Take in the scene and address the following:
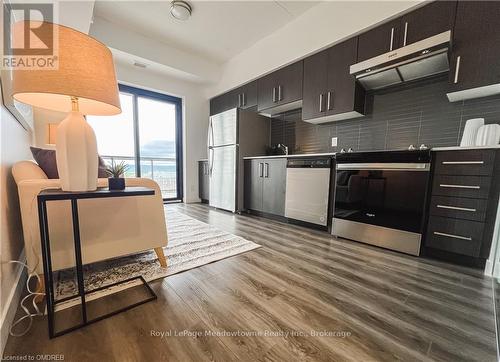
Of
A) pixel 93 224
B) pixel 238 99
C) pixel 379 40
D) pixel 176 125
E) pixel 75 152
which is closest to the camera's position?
pixel 75 152

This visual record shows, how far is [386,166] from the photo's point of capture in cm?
192

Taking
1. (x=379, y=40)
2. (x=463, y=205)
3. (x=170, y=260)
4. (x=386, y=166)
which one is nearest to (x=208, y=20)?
(x=379, y=40)

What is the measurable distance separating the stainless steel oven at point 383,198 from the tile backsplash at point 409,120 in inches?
22.2

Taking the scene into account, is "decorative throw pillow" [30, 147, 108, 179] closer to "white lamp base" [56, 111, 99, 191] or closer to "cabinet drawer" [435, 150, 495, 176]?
"white lamp base" [56, 111, 99, 191]

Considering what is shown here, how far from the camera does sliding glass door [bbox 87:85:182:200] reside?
383 cm

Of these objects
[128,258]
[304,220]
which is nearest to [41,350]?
[128,258]

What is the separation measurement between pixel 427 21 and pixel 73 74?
8.74ft

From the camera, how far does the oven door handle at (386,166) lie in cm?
175

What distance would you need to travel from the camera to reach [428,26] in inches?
70.3

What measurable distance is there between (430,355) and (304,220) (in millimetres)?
1779

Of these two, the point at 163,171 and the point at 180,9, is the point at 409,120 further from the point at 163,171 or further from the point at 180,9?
the point at 163,171

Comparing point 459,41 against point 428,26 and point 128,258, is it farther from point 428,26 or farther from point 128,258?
point 128,258

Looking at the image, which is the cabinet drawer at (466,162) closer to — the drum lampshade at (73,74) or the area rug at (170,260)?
the area rug at (170,260)

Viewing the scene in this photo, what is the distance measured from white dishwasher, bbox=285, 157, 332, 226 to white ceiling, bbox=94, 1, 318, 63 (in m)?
1.94
